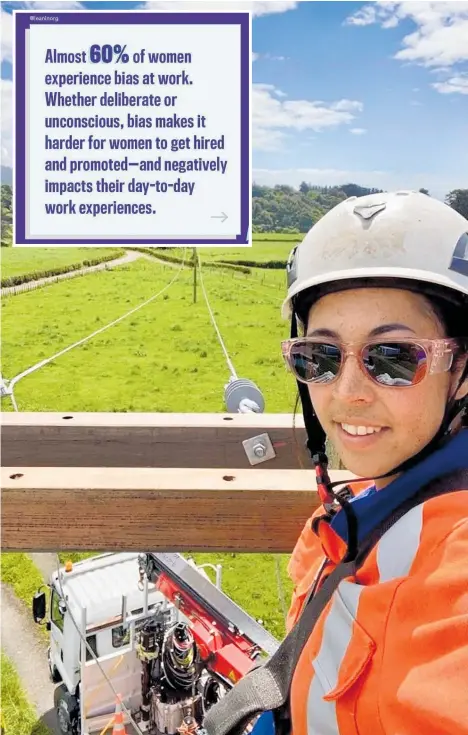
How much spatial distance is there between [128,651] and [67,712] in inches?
26.9

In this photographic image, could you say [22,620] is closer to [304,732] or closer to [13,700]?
[13,700]

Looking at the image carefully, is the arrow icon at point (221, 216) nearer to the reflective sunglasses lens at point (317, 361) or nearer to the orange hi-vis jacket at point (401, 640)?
the reflective sunglasses lens at point (317, 361)

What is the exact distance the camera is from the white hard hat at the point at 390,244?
2.80ft

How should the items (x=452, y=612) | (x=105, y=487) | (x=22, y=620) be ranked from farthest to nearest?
1. (x=22, y=620)
2. (x=105, y=487)
3. (x=452, y=612)

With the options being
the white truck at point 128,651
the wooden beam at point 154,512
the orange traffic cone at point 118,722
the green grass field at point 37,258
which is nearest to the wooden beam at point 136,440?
the wooden beam at point 154,512

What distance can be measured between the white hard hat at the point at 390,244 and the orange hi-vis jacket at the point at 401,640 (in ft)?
1.01

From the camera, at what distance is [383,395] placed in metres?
0.84

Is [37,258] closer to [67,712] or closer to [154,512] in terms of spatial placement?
[67,712]

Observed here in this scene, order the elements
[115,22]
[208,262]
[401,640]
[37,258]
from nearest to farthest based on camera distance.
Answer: [401,640] < [115,22] < [37,258] < [208,262]

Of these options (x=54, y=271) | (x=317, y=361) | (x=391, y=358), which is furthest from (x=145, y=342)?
(x=391, y=358)

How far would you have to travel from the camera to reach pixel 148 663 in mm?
4359

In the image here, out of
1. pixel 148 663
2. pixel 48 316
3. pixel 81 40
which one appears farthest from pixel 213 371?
pixel 148 663

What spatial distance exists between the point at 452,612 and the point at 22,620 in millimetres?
6612

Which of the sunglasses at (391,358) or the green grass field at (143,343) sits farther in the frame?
the green grass field at (143,343)
